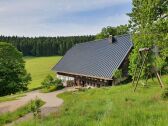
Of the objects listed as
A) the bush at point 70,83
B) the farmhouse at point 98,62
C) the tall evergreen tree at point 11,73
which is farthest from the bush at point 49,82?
the tall evergreen tree at point 11,73

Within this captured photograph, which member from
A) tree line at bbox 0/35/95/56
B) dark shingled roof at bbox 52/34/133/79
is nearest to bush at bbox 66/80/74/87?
dark shingled roof at bbox 52/34/133/79

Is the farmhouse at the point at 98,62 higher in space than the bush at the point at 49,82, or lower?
higher

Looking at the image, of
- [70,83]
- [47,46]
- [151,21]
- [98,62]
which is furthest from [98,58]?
[47,46]

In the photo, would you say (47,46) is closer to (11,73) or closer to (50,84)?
(11,73)

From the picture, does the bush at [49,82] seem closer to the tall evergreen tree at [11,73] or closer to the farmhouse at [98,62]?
the farmhouse at [98,62]

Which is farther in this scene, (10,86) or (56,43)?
(56,43)

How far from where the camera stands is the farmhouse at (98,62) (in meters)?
40.2

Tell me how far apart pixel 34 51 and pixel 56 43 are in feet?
38.9

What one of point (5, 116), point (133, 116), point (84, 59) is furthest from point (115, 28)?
point (133, 116)

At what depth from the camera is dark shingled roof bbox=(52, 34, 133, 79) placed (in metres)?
40.6

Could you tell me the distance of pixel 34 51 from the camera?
158m

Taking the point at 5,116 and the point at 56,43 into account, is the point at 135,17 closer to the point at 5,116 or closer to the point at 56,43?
the point at 5,116

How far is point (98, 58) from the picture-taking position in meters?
46.3

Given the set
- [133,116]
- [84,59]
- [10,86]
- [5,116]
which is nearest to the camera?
[133,116]
